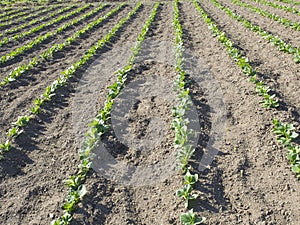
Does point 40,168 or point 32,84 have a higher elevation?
point 40,168

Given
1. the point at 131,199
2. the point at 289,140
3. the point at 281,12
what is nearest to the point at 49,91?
the point at 131,199

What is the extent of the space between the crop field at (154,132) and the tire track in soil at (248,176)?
0.06ft

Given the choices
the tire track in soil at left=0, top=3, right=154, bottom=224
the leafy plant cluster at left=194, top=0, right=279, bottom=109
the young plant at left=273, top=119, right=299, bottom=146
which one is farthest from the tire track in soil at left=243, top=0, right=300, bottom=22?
the tire track in soil at left=0, top=3, right=154, bottom=224

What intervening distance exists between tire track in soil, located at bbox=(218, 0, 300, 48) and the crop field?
0.10 m

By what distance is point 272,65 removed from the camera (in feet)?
30.5

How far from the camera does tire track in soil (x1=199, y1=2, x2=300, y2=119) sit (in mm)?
7459

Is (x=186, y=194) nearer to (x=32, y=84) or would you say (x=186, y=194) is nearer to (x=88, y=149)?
(x=88, y=149)

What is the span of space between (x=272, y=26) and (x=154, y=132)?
9496 mm

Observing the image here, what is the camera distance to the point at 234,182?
16.8ft

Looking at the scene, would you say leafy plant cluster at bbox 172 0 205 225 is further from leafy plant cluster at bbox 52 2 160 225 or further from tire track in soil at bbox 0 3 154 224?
tire track in soil at bbox 0 3 154 224

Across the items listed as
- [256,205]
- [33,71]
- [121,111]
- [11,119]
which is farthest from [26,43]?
[256,205]

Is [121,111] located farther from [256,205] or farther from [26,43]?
[26,43]

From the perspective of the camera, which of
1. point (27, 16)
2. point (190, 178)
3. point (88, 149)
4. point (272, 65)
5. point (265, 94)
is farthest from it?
point (27, 16)

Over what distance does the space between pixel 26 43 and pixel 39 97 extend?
6.59m
